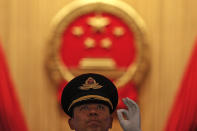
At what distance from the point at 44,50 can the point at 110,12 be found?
350 mm

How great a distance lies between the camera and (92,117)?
4.40ft

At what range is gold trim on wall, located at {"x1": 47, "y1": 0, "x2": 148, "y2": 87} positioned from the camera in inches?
84.2

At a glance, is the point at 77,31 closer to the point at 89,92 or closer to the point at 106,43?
the point at 106,43

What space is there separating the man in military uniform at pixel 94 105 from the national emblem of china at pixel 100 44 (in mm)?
742

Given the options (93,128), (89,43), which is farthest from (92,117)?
(89,43)

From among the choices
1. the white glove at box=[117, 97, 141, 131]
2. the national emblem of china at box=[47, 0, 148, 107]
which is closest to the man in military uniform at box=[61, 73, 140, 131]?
the white glove at box=[117, 97, 141, 131]

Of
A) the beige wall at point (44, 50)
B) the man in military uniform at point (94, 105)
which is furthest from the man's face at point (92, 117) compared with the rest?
the beige wall at point (44, 50)

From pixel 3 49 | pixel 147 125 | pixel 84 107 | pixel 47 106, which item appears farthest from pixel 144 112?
pixel 84 107

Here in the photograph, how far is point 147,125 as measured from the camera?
214 cm

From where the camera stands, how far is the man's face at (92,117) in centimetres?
134

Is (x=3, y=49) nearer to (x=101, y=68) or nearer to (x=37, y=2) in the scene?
(x=37, y=2)

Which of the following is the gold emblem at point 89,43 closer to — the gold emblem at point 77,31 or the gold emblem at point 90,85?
the gold emblem at point 77,31

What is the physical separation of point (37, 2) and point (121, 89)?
55 centimetres

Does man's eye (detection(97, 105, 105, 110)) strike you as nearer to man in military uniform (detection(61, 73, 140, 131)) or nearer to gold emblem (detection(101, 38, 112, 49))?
man in military uniform (detection(61, 73, 140, 131))
